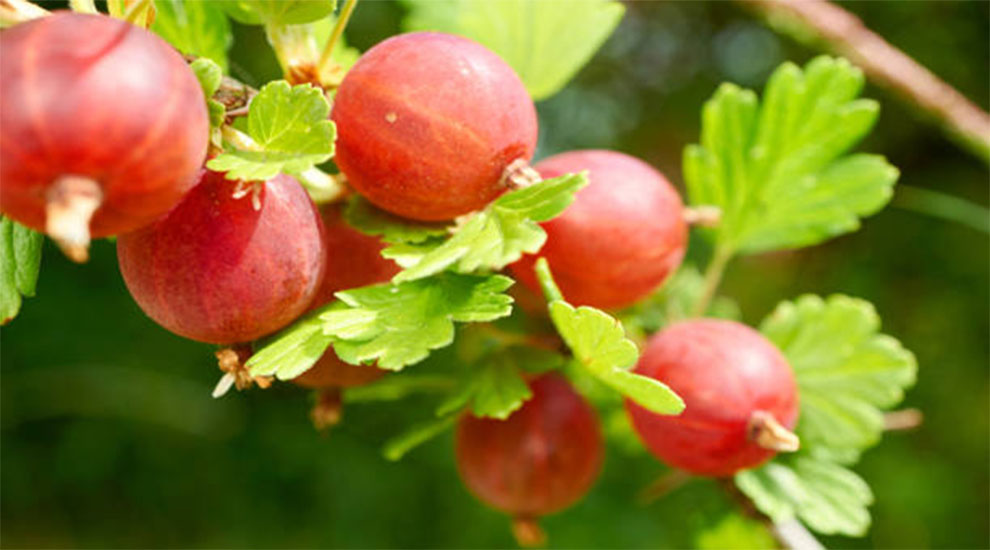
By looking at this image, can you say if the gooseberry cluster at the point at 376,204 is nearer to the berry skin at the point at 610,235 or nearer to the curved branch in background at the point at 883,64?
the berry skin at the point at 610,235

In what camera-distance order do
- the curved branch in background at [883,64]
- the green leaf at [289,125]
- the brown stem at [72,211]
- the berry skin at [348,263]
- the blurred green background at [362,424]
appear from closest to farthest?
the brown stem at [72,211]
the green leaf at [289,125]
the berry skin at [348,263]
the curved branch in background at [883,64]
the blurred green background at [362,424]

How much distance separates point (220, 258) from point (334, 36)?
0.55 feet

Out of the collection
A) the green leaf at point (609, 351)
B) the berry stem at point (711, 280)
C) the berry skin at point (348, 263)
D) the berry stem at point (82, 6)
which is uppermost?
the berry stem at point (82, 6)

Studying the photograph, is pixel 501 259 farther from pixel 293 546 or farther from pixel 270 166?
pixel 293 546

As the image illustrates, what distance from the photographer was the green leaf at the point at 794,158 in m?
0.77

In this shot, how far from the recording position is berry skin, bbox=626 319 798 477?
61cm

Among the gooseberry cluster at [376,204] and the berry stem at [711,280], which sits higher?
the gooseberry cluster at [376,204]

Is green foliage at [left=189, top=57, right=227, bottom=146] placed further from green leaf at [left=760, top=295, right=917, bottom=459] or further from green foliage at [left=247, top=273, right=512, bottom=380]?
green leaf at [left=760, top=295, right=917, bottom=459]

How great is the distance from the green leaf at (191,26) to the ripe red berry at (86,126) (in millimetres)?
225

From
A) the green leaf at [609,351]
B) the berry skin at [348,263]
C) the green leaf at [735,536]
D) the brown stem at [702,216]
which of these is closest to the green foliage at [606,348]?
the green leaf at [609,351]

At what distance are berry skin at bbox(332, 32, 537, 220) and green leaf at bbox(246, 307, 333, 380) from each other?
0.08 meters

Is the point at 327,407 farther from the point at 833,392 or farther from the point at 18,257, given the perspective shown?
the point at 833,392

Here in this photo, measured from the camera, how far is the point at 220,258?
0.49m

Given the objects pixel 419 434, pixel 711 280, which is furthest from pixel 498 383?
pixel 711 280
